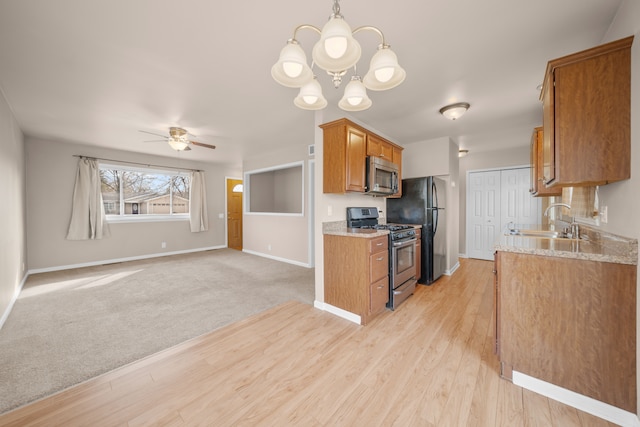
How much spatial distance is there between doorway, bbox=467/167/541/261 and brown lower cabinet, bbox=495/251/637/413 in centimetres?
421

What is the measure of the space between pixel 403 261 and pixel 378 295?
0.67 m

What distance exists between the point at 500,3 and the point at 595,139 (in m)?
1.01

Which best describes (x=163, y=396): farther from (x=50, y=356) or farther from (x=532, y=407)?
(x=532, y=407)

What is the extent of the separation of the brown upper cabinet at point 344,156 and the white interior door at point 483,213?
3960mm

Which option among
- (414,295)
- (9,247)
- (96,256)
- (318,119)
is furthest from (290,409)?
(96,256)

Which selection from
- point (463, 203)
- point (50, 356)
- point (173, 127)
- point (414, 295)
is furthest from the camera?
point (463, 203)

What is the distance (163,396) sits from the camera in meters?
1.61

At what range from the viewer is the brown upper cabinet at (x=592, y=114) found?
1.40 meters

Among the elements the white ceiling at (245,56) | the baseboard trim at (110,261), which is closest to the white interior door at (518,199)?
the white ceiling at (245,56)

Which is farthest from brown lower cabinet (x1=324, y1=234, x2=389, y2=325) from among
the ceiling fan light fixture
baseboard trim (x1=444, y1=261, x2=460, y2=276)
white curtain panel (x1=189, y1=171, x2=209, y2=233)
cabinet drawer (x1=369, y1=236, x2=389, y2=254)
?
white curtain panel (x1=189, y1=171, x2=209, y2=233)

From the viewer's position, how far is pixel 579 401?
149cm

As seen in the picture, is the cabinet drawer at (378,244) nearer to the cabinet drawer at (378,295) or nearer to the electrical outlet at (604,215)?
the cabinet drawer at (378,295)

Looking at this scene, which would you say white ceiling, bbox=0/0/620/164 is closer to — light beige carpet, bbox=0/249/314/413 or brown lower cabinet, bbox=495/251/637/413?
brown lower cabinet, bbox=495/251/637/413

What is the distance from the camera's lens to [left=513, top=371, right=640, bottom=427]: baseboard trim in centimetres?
137
